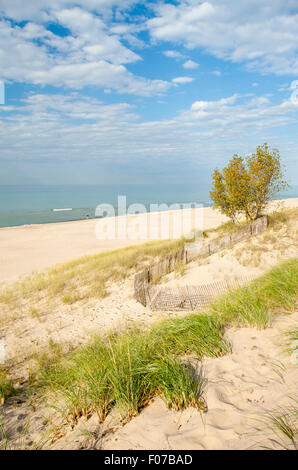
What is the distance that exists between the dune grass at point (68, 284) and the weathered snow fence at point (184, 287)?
132 centimetres

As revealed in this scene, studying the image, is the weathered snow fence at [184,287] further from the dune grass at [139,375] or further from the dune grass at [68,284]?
the dune grass at [139,375]

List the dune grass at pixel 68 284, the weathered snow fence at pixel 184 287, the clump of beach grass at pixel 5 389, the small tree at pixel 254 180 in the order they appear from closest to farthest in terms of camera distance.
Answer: the clump of beach grass at pixel 5 389
the weathered snow fence at pixel 184 287
the dune grass at pixel 68 284
the small tree at pixel 254 180

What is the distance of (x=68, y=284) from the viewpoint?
9164mm

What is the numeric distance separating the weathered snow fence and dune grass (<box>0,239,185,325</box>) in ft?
4.32

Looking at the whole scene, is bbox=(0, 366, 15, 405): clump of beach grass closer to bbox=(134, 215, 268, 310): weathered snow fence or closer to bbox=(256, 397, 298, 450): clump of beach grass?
bbox=(256, 397, 298, 450): clump of beach grass

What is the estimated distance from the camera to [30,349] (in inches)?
216

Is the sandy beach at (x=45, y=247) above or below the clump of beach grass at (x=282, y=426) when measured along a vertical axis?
below

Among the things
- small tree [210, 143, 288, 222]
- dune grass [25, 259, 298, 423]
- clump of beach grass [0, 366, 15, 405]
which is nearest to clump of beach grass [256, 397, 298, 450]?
dune grass [25, 259, 298, 423]

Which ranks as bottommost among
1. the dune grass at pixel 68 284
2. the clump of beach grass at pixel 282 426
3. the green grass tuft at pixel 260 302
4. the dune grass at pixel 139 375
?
the dune grass at pixel 68 284

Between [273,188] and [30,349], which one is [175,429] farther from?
[273,188]

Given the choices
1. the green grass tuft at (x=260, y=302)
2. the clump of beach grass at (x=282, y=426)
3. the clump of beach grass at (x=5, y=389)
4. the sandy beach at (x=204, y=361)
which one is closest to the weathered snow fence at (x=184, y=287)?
the sandy beach at (x=204, y=361)

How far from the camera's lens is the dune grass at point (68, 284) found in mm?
7913

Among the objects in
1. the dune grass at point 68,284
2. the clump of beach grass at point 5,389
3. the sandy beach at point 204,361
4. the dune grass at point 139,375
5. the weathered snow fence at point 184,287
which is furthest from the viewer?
the dune grass at point 68,284
